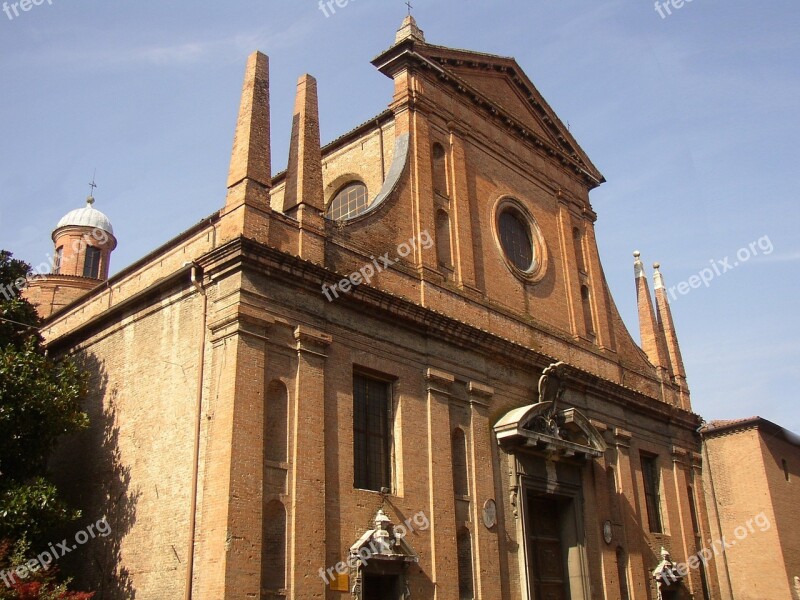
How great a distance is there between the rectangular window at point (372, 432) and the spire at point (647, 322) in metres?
11.4

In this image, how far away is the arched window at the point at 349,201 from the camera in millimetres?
20141

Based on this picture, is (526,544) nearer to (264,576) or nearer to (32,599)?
(264,576)

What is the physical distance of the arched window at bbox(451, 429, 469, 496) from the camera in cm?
1603

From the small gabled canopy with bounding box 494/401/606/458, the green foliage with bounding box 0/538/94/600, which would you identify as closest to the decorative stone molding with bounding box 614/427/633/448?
the small gabled canopy with bounding box 494/401/606/458

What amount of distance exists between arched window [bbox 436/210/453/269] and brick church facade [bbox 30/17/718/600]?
0.20 ft

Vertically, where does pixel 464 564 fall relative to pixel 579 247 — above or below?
below

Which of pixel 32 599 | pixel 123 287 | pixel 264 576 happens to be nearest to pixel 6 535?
pixel 32 599

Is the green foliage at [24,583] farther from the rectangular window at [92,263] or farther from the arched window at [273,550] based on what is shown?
the rectangular window at [92,263]

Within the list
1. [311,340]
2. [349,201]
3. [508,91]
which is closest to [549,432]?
[311,340]

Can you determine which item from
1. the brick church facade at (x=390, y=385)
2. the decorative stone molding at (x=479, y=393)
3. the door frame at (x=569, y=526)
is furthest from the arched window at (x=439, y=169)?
the door frame at (x=569, y=526)

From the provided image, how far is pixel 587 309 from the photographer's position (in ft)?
73.4

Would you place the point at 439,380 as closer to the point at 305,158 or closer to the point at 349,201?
the point at 305,158

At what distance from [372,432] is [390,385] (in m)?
0.99

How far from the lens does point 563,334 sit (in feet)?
68.1
